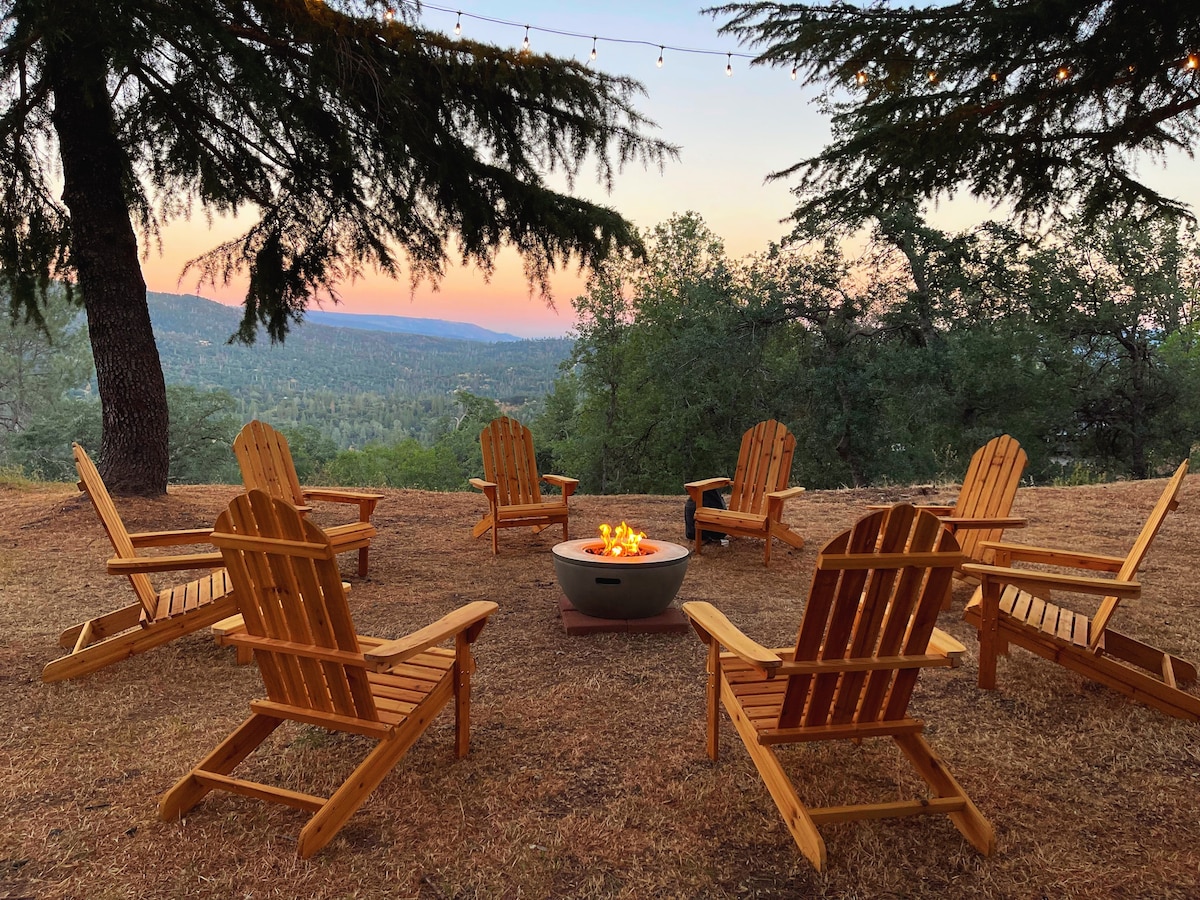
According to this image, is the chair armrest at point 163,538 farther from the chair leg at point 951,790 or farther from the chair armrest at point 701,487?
the chair armrest at point 701,487

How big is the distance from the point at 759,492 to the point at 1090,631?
270cm

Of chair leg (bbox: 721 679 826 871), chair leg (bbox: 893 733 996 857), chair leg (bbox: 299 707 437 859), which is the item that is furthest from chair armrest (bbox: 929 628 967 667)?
chair leg (bbox: 299 707 437 859)

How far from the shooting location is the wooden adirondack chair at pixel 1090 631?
100 inches

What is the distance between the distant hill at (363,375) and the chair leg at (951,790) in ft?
61.3

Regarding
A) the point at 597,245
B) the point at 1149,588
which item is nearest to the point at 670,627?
the point at 1149,588

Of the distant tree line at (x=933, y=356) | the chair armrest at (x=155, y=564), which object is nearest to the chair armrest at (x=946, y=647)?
the chair armrest at (x=155, y=564)

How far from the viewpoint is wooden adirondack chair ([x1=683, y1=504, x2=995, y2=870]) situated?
5.83 feet

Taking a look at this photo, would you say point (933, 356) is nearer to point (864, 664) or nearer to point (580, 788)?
point (864, 664)

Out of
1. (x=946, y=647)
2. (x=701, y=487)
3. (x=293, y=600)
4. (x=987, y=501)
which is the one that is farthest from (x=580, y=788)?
(x=701, y=487)

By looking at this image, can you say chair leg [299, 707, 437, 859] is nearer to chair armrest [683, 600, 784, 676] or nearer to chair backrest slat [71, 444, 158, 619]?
chair armrest [683, 600, 784, 676]

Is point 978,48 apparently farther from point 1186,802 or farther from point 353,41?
point 353,41

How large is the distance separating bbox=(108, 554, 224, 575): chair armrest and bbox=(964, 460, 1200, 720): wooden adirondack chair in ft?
10.3

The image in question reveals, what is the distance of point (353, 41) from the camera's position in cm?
602

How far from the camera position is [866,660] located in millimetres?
1834
